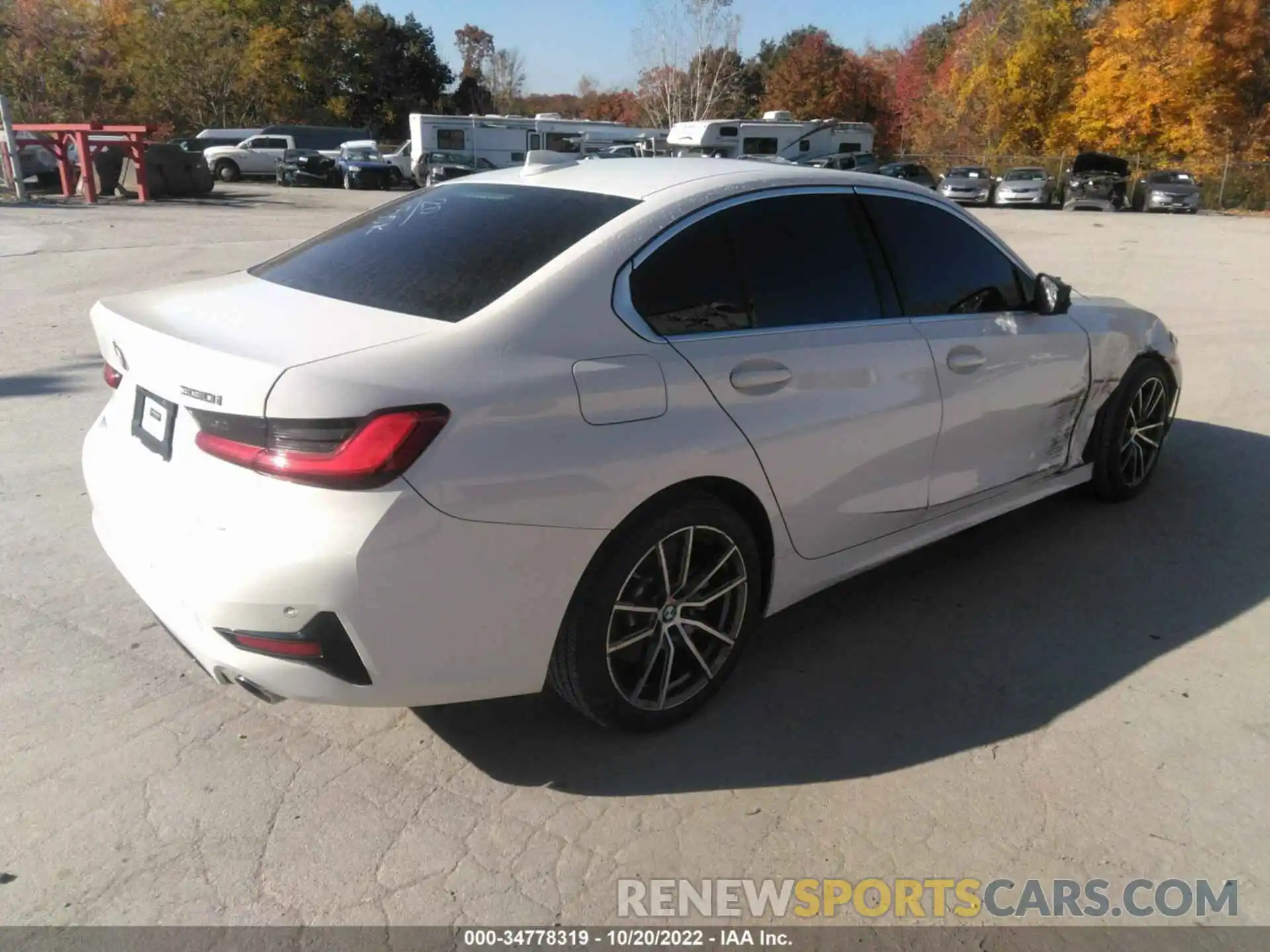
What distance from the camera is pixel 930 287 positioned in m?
3.72

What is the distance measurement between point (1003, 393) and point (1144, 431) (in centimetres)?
157

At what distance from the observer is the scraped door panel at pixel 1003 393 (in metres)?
3.65

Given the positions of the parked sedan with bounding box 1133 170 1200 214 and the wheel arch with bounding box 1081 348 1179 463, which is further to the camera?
the parked sedan with bounding box 1133 170 1200 214

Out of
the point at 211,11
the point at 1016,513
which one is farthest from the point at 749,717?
the point at 211,11

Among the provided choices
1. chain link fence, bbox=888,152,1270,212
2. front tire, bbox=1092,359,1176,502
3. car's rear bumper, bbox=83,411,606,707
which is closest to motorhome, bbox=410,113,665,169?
chain link fence, bbox=888,152,1270,212

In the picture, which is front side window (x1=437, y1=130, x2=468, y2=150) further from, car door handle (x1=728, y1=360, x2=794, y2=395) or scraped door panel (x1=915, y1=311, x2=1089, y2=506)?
car door handle (x1=728, y1=360, x2=794, y2=395)

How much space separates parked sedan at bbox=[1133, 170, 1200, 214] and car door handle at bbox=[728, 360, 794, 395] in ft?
111

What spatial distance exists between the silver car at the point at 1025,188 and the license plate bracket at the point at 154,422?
3446 centimetres

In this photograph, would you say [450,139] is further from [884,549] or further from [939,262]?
[884,549]

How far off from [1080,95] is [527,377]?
153 feet

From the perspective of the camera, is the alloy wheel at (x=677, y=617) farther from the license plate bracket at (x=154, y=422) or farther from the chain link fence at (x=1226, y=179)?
the chain link fence at (x=1226, y=179)

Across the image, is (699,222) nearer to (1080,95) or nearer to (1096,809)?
(1096,809)

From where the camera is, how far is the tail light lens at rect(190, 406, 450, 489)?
2262 millimetres

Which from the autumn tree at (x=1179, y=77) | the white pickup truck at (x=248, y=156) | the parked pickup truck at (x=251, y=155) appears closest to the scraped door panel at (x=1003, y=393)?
the parked pickup truck at (x=251, y=155)
